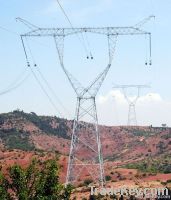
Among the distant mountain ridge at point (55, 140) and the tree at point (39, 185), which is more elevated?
the distant mountain ridge at point (55, 140)

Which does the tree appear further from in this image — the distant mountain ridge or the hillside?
the distant mountain ridge

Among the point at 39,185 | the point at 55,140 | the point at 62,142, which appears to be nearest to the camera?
the point at 39,185

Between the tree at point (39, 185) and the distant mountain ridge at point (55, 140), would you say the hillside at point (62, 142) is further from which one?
the tree at point (39, 185)

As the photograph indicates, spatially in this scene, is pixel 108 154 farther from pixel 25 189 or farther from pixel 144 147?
pixel 25 189

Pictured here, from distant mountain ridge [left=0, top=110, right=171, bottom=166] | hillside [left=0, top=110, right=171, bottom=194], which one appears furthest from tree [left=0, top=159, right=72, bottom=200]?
distant mountain ridge [left=0, top=110, right=171, bottom=166]

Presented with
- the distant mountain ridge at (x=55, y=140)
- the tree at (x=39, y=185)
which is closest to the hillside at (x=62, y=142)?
the distant mountain ridge at (x=55, y=140)

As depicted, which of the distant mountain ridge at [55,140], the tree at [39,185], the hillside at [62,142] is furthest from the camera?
the distant mountain ridge at [55,140]

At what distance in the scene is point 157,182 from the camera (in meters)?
81.8

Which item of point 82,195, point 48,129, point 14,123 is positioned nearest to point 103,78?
point 82,195

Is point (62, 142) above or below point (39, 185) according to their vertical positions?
above

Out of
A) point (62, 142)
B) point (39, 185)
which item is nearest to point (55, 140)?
point (62, 142)

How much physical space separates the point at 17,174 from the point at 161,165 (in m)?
92.2

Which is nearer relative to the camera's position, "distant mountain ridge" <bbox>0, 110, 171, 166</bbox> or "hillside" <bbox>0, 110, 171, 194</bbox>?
"hillside" <bbox>0, 110, 171, 194</bbox>

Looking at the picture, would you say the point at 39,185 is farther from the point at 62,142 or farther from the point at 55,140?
the point at 62,142
